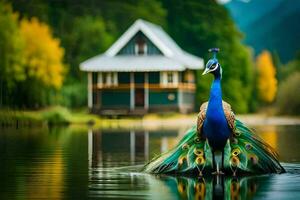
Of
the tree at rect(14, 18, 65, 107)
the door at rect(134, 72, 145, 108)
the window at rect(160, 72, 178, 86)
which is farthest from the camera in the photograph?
the window at rect(160, 72, 178, 86)

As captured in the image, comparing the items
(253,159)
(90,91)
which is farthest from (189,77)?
(253,159)

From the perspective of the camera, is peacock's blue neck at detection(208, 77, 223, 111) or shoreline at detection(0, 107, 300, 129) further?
shoreline at detection(0, 107, 300, 129)

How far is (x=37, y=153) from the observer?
29828 millimetres

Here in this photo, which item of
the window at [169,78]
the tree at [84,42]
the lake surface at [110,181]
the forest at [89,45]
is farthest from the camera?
the tree at [84,42]

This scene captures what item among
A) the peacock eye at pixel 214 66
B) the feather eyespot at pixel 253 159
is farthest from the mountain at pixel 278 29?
the feather eyespot at pixel 253 159

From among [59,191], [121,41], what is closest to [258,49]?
[121,41]

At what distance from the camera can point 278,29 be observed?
16800 centimetres

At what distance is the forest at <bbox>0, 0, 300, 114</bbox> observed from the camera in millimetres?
73875

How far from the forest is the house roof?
3.19m

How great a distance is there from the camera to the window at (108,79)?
257 feet

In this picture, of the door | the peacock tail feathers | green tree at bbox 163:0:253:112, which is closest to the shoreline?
the door

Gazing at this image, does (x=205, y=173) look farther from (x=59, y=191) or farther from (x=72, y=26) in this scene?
(x=72, y=26)

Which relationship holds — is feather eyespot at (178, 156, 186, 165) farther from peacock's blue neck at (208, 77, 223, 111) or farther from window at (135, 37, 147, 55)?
window at (135, 37, 147, 55)

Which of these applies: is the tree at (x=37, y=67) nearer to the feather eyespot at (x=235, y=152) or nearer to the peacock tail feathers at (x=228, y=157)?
the peacock tail feathers at (x=228, y=157)
